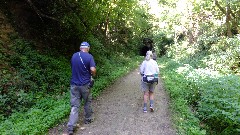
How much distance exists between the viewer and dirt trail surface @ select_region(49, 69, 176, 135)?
22.3 feet

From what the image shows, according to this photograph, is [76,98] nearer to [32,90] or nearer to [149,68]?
[149,68]

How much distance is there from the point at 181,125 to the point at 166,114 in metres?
1.31

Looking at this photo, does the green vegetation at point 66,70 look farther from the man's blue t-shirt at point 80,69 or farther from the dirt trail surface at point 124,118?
the man's blue t-shirt at point 80,69

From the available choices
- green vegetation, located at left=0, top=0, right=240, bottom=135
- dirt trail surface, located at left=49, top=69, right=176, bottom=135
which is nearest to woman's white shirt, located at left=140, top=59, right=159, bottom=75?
dirt trail surface, located at left=49, top=69, right=176, bottom=135

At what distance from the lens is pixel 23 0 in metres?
13.1

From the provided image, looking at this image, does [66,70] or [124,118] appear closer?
[124,118]

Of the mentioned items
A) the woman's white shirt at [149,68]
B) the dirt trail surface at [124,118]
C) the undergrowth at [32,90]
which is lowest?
the dirt trail surface at [124,118]

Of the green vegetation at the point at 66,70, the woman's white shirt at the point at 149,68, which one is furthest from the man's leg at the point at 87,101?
the woman's white shirt at the point at 149,68

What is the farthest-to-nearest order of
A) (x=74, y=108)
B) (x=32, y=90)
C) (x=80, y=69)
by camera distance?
(x=32, y=90) < (x=80, y=69) < (x=74, y=108)

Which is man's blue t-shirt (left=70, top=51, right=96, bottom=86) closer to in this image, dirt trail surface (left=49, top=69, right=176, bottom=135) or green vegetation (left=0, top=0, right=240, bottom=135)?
dirt trail surface (left=49, top=69, right=176, bottom=135)

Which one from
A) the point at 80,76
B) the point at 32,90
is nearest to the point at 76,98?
the point at 80,76

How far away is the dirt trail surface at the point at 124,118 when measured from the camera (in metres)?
6.79

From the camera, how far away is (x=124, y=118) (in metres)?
7.88

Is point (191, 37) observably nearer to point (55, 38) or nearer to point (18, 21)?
point (55, 38)
